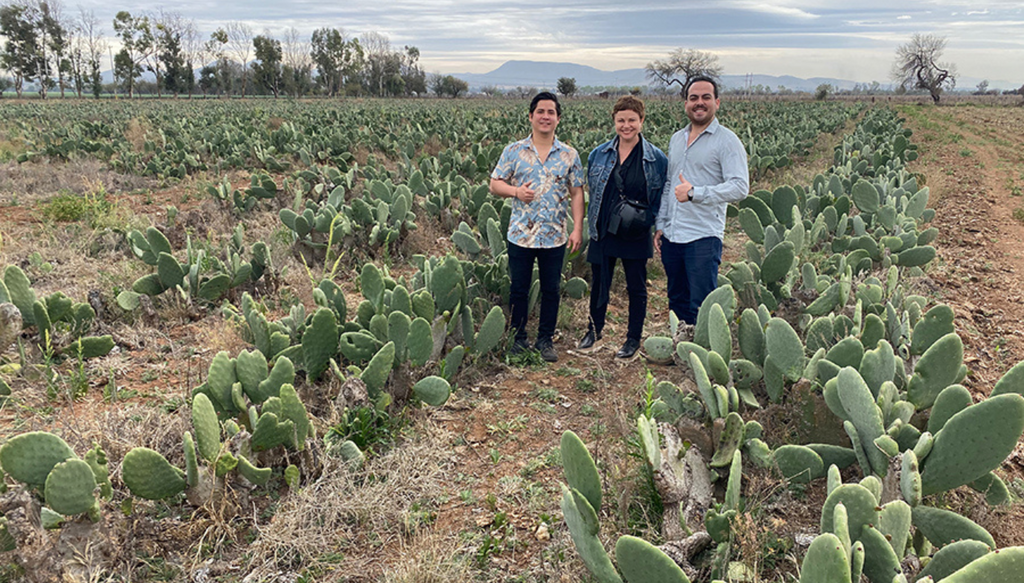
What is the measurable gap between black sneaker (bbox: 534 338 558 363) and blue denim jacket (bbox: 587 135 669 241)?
2.66 ft

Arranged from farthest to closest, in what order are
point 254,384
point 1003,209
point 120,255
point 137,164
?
point 137,164
point 1003,209
point 120,255
point 254,384

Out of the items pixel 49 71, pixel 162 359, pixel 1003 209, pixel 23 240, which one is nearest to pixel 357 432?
pixel 162 359

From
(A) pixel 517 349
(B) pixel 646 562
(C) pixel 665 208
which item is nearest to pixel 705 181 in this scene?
(C) pixel 665 208

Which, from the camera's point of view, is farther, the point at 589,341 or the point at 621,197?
the point at 589,341

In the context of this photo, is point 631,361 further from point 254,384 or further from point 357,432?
point 254,384

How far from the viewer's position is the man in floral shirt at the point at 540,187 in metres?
3.49

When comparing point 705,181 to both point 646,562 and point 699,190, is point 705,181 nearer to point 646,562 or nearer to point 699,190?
point 699,190

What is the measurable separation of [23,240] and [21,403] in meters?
3.68

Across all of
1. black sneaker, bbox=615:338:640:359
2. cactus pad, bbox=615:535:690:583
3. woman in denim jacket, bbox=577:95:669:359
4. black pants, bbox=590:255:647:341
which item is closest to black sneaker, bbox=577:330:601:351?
black pants, bbox=590:255:647:341

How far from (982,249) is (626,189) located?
545cm

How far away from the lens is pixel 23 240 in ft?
19.5

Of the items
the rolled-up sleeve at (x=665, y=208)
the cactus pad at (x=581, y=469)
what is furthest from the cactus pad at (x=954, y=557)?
the rolled-up sleeve at (x=665, y=208)

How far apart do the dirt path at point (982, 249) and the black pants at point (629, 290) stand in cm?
193

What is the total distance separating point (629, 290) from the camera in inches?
155
